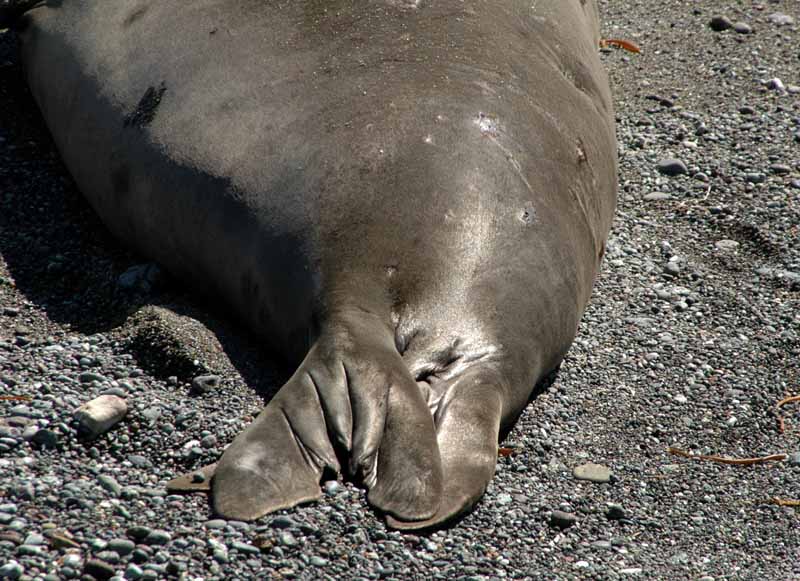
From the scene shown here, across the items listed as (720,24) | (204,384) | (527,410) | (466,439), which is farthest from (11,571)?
(720,24)

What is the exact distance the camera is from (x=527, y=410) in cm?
344

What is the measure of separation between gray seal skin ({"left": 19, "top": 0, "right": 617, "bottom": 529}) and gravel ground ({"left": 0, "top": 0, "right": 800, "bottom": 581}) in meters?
0.12

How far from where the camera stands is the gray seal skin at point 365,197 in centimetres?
284

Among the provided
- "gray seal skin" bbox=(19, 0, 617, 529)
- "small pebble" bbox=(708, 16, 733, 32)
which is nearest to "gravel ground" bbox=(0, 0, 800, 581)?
"gray seal skin" bbox=(19, 0, 617, 529)

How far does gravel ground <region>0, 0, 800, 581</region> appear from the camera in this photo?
2.62 meters

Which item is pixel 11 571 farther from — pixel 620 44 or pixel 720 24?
pixel 720 24

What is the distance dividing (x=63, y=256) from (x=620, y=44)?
3.41 m

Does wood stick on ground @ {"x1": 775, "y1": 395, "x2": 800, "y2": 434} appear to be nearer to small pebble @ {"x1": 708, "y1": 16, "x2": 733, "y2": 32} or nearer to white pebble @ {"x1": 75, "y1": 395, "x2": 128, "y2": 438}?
white pebble @ {"x1": 75, "y1": 395, "x2": 128, "y2": 438}

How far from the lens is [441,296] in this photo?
10.4 feet

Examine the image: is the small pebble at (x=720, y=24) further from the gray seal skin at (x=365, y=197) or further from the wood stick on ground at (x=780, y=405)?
the wood stick on ground at (x=780, y=405)

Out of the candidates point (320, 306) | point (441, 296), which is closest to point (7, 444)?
point (320, 306)

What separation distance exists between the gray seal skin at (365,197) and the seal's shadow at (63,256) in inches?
3.6

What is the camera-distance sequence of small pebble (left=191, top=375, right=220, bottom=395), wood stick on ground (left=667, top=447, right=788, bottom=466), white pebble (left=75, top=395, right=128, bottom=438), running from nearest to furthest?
1. white pebble (left=75, top=395, right=128, bottom=438)
2. small pebble (left=191, top=375, right=220, bottom=395)
3. wood stick on ground (left=667, top=447, right=788, bottom=466)

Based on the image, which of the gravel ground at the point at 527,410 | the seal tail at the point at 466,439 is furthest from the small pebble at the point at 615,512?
the seal tail at the point at 466,439
